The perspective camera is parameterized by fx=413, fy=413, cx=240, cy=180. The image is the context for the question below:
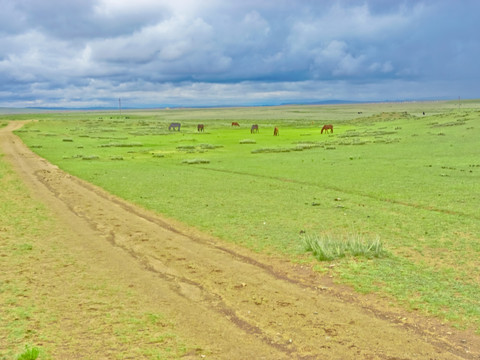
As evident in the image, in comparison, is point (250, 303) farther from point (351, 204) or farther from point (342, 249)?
point (351, 204)

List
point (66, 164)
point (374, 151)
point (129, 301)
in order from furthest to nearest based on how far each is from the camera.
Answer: point (374, 151)
point (66, 164)
point (129, 301)

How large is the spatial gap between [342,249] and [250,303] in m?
3.37

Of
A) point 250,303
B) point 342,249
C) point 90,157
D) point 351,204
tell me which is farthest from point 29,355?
point 90,157

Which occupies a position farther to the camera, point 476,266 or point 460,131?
point 460,131

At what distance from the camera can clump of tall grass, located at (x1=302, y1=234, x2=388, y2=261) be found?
992 cm

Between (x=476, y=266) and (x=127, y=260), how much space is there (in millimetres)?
8158

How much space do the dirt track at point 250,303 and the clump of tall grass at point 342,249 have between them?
79 centimetres

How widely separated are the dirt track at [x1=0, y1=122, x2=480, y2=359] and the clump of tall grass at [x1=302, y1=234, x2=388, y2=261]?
79 centimetres

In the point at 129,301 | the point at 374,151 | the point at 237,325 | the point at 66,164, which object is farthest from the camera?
the point at 374,151

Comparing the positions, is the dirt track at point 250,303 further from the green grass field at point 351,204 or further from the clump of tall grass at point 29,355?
the clump of tall grass at point 29,355

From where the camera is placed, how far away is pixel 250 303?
7.79 meters

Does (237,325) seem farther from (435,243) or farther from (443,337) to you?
(435,243)

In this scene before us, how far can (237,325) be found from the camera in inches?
274

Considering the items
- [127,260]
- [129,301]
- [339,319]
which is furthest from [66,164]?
[339,319]
